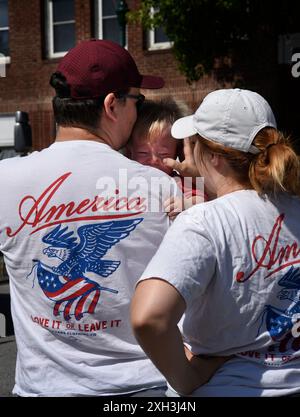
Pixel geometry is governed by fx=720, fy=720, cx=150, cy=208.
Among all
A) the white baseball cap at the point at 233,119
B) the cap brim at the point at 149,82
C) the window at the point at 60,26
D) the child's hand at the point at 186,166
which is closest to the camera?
the white baseball cap at the point at 233,119

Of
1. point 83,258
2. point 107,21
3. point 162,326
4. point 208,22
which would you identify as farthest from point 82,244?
point 107,21

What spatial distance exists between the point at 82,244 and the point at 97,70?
54 cm

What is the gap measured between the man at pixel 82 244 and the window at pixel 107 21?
16082 mm

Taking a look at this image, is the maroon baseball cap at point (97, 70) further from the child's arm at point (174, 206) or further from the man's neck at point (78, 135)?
the child's arm at point (174, 206)

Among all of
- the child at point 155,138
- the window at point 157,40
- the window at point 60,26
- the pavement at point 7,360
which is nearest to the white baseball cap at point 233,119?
the child at point 155,138

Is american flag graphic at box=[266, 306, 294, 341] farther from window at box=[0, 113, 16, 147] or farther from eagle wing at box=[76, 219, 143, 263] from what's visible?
window at box=[0, 113, 16, 147]

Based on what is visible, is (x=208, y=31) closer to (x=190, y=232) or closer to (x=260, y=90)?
(x=260, y=90)

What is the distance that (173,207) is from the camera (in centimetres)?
211

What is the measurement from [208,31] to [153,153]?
11.1 metres

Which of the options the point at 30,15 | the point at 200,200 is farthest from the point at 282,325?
the point at 30,15

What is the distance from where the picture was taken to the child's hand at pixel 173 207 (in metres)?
2.10

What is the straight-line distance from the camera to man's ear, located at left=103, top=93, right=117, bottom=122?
2.22 m

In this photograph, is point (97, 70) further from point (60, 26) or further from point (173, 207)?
point (60, 26)

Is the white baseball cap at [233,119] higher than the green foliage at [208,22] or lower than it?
lower
